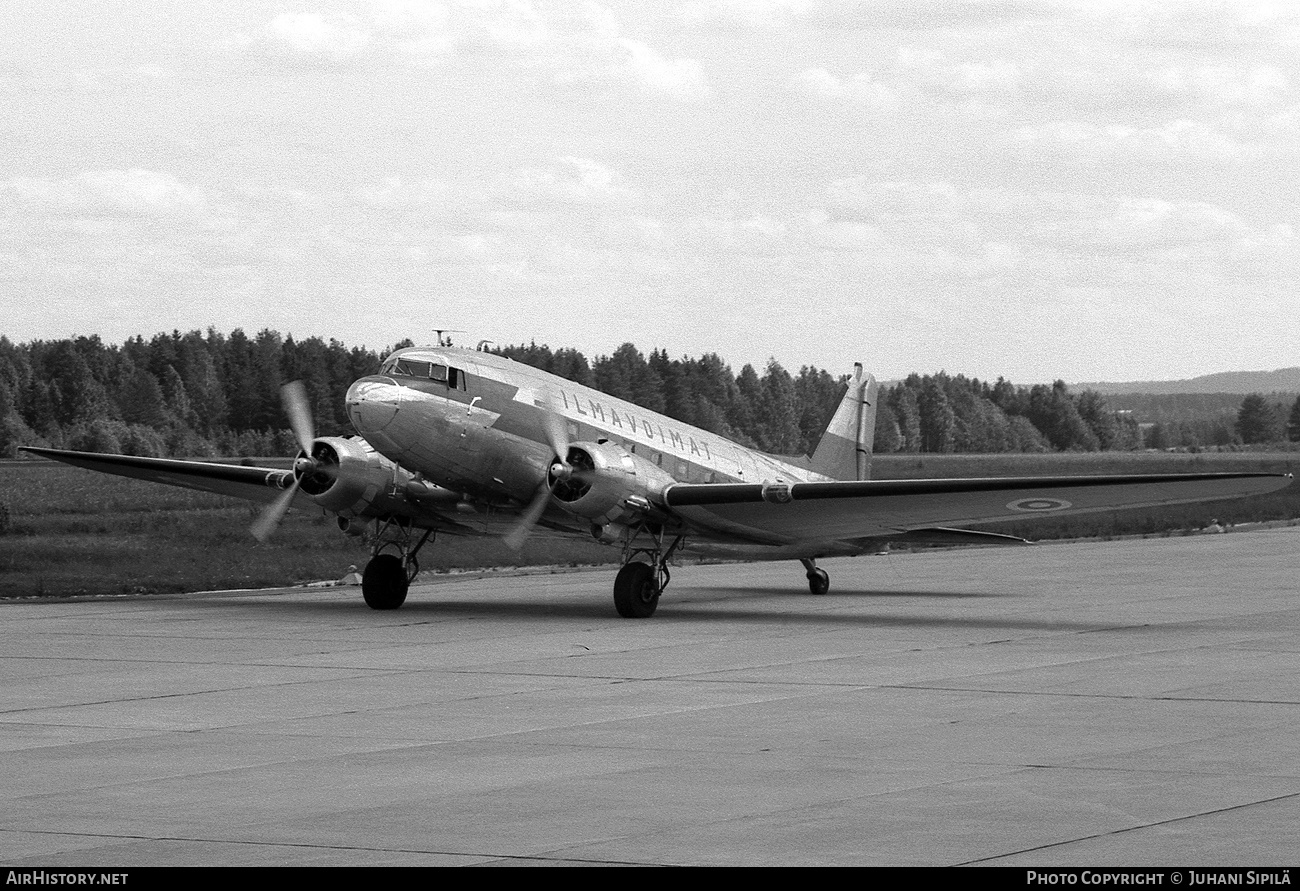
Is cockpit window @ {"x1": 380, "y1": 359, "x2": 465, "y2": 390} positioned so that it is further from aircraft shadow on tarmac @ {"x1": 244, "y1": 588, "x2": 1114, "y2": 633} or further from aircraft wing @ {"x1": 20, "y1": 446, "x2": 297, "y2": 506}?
aircraft wing @ {"x1": 20, "y1": 446, "x2": 297, "y2": 506}

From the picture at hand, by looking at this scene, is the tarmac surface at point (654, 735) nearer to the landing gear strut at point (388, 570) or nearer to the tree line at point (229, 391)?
the landing gear strut at point (388, 570)

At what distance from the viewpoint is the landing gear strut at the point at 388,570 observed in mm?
28047

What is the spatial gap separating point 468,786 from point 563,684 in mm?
6316

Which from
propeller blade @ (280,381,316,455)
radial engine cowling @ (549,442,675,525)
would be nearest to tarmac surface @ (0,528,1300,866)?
radial engine cowling @ (549,442,675,525)

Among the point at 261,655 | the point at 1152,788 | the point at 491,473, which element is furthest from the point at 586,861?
the point at 491,473

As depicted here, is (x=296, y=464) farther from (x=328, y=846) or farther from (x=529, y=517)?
(x=328, y=846)

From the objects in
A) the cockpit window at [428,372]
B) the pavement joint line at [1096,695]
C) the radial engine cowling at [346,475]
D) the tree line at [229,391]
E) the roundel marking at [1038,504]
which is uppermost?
the tree line at [229,391]

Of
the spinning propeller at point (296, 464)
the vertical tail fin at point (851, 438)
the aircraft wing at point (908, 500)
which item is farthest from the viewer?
the vertical tail fin at point (851, 438)

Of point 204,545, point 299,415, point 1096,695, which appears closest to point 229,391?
point 204,545

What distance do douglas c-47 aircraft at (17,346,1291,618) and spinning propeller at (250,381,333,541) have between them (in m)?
0.04

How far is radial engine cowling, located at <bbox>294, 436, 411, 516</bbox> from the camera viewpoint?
91.6ft

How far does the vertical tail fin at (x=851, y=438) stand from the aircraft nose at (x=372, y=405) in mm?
11305

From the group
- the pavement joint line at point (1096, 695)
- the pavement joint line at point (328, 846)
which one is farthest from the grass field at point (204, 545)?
the pavement joint line at point (328, 846)

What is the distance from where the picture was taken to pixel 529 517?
27.0 metres
